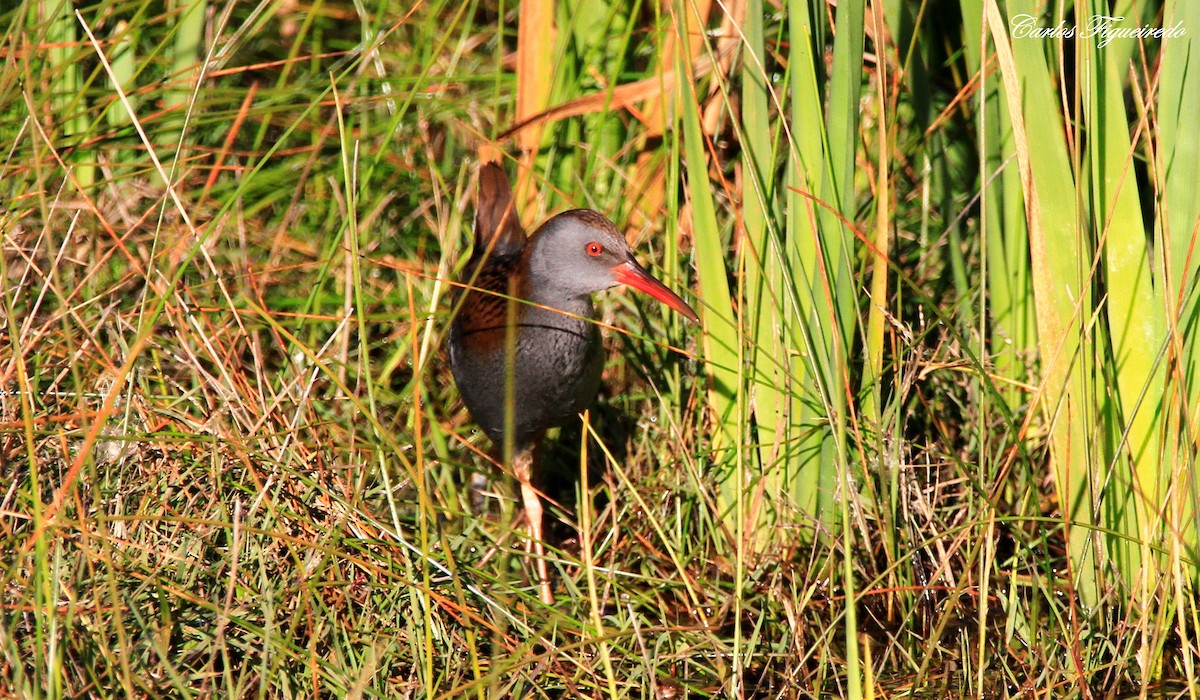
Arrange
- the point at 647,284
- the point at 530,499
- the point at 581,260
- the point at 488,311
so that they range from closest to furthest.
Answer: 1. the point at 647,284
2. the point at 581,260
3. the point at 488,311
4. the point at 530,499

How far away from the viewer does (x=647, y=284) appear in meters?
2.89

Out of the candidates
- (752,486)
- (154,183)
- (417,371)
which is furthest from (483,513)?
(154,183)

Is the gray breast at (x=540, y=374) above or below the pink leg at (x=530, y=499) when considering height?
above

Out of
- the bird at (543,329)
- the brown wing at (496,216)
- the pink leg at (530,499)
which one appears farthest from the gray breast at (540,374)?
the brown wing at (496,216)

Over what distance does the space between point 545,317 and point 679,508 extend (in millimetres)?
607

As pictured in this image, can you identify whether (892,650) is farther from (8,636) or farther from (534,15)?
(534,15)

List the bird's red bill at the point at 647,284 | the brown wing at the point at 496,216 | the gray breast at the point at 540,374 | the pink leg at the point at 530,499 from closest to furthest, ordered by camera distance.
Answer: the bird's red bill at the point at 647,284, the gray breast at the point at 540,374, the pink leg at the point at 530,499, the brown wing at the point at 496,216

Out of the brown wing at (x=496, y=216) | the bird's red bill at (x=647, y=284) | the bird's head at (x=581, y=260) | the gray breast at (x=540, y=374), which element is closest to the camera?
the bird's red bill at (x=647, y=284)

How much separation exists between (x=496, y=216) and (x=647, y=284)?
727 mm

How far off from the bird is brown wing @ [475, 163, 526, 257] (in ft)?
0.57

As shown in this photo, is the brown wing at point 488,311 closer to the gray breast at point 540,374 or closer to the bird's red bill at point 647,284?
the gray breast at point 540,374

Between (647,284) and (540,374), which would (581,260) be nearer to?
(647,284)

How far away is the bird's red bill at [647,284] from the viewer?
110 inches

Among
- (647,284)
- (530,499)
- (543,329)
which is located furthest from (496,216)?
(530,499)
